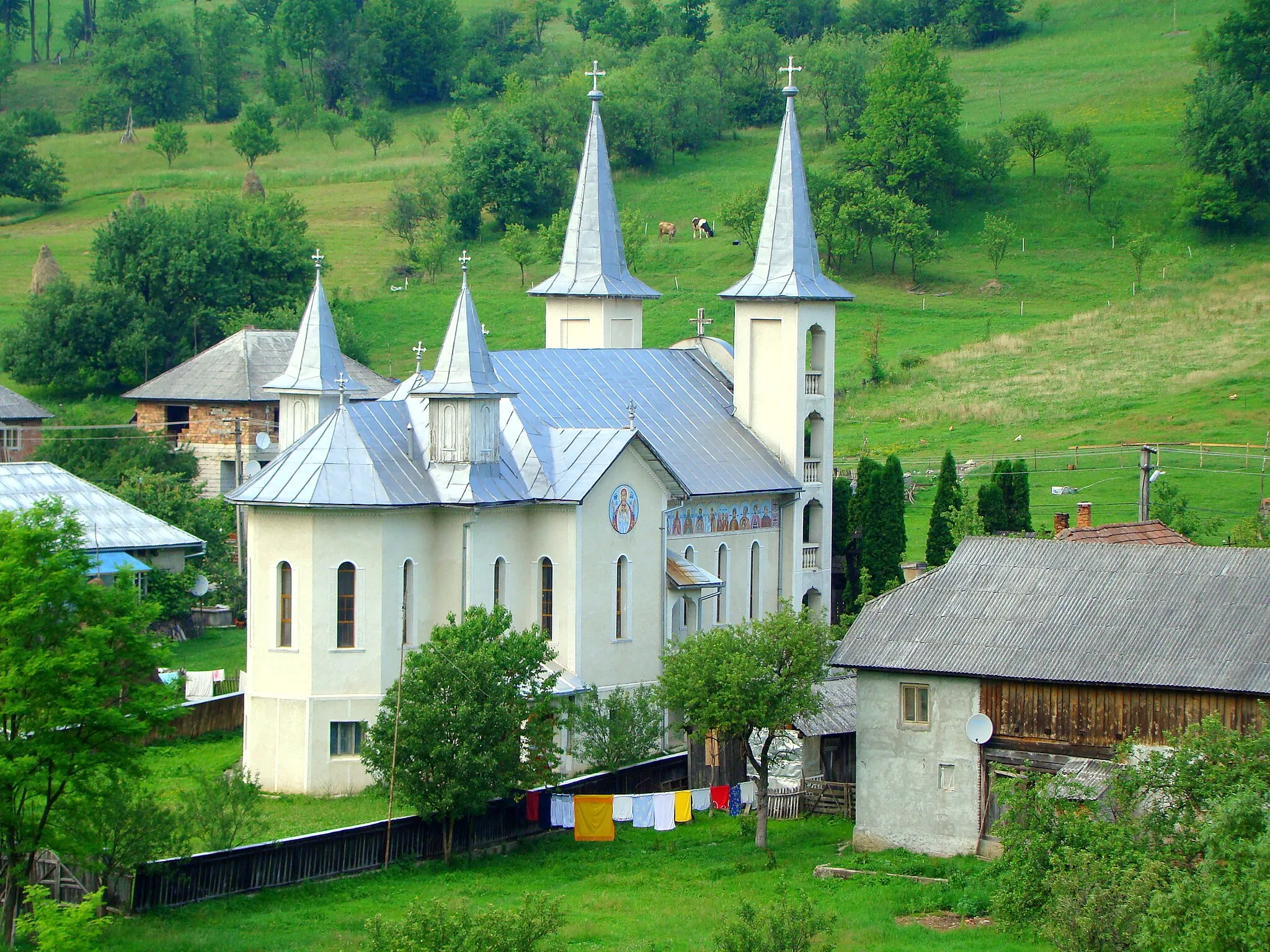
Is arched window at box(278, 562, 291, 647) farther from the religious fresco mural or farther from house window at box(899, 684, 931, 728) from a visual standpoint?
house window at box(899, 684, 931, 728)

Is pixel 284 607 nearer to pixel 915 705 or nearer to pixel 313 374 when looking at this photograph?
pixel 313 374

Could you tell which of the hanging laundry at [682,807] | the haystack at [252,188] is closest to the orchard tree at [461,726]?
the hanging laundry at [682,807]

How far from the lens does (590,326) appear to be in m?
57.7

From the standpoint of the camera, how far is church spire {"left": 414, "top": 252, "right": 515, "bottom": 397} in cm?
4431

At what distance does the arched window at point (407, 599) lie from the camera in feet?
144

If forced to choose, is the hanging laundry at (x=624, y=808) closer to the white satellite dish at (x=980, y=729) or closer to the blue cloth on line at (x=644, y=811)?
the blue cloth on line at (x=644, y=811)

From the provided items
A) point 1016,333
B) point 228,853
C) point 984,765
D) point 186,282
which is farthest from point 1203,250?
point 228,853

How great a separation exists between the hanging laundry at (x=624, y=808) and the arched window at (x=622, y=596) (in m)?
6.37

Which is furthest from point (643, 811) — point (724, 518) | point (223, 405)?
point (223, 405)

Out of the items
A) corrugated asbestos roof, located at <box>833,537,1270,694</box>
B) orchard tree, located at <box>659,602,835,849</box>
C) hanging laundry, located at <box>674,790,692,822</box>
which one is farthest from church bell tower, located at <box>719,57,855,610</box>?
orchard tree, located at <box>659,602,835,849</box>

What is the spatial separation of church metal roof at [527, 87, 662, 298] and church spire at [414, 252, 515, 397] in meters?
12.8

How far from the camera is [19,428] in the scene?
237ft

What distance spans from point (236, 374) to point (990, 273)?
3925 cm

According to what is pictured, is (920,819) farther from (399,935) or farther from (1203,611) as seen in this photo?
(399,935)
